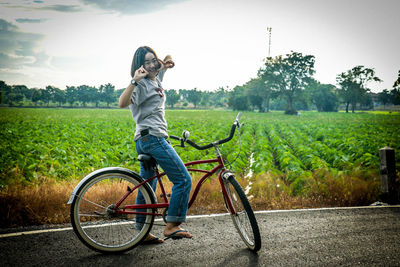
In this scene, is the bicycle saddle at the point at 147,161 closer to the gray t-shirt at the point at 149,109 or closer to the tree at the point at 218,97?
the gray t-shirt at the point at 149,109

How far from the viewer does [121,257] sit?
113 inches

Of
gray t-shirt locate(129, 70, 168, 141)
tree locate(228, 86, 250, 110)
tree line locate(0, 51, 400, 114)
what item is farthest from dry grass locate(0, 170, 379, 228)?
tree locate(228, 86, 250, 110)

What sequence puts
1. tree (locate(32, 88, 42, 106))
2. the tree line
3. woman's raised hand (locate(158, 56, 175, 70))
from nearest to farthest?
woman's raised hand (locate(158, 56, 175, 70))
the tree line
tree (locate(32, 88, 42, 106))

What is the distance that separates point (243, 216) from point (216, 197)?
200 cm

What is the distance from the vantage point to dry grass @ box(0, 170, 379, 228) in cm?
380

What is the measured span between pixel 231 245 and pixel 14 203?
3.19 m

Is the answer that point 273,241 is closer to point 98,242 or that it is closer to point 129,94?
point 98,242

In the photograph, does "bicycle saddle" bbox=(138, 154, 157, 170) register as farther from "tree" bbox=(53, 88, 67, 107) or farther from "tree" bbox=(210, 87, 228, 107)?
"tree" bbox=(210, 87, 228, 107)

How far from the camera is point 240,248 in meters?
3.06

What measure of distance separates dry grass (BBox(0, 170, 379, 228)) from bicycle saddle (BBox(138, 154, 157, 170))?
5.65 ft

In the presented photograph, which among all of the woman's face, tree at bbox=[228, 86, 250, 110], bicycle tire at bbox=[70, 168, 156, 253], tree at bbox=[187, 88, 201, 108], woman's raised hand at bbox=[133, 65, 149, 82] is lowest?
bicycle tire at bbox=[70, 168, 156, 253]

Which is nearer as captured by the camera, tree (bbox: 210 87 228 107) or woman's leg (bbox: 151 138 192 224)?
woman's leg (bbox: 151 138 192 224)

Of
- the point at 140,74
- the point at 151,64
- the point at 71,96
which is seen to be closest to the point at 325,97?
the point at 71,96

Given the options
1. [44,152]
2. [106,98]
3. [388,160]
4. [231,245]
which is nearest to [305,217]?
[231,245]
